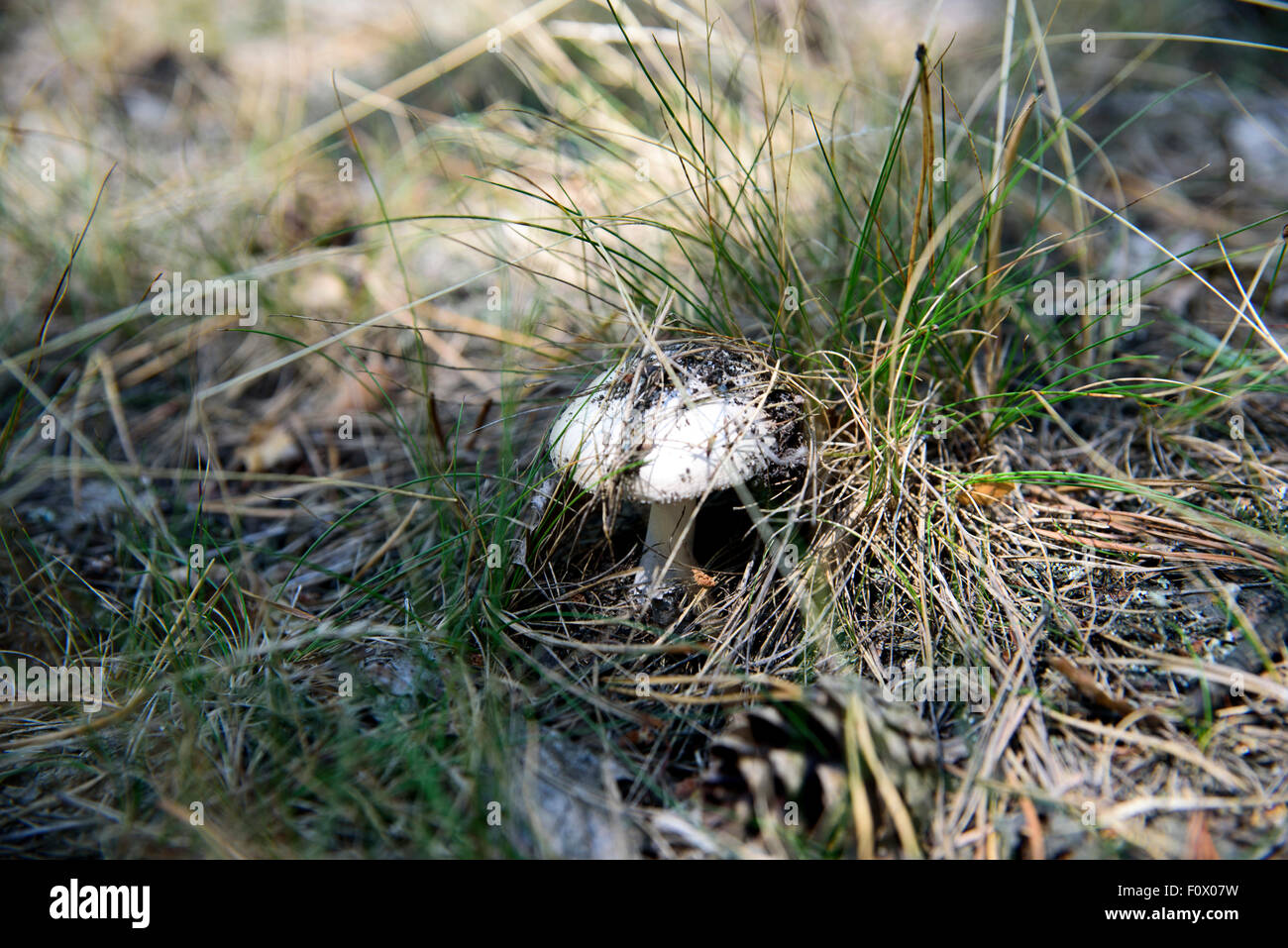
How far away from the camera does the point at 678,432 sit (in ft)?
6.17

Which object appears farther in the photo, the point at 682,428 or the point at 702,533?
the point at 702,533

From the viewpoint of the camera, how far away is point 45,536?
102 inches

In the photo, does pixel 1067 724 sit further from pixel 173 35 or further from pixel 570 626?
pixel 173 35

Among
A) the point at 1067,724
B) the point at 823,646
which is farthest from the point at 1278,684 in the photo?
the point at 823,646
